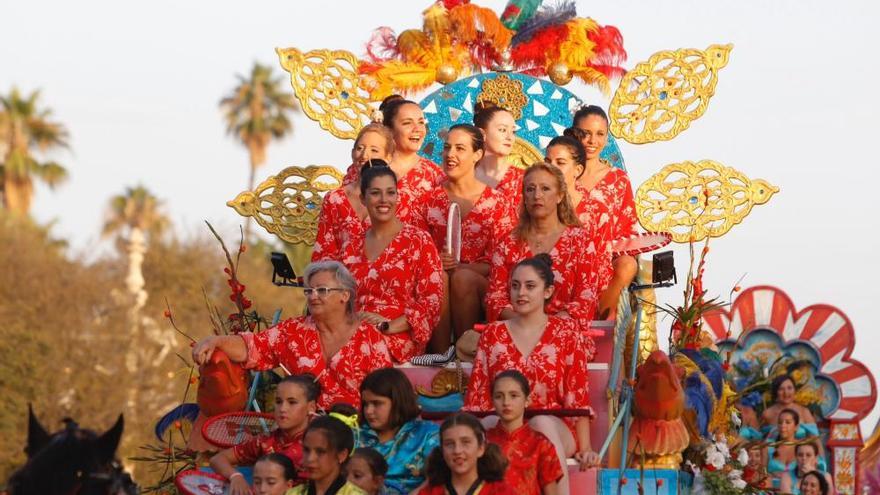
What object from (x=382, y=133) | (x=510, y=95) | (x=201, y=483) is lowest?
(x=201, y=483)

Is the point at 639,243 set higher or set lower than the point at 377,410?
higher

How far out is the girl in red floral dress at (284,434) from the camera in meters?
8.92

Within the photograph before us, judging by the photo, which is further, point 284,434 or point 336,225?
point 336,225

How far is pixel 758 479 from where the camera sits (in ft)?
33.4

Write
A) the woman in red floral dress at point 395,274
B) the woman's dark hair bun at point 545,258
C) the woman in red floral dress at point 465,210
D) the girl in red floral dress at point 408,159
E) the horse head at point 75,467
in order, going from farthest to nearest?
the girl in red floral dress at point 408,159 → the woman in red floral dress at point 465,210 → the woman in red floral dress at point 395,274 → the woman's dark hair bun at point 545,258 → the horse head at point 75,467

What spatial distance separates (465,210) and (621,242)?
1.03 m

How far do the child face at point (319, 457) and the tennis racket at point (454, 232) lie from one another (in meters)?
2.77

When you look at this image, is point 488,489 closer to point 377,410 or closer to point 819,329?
point 377,410

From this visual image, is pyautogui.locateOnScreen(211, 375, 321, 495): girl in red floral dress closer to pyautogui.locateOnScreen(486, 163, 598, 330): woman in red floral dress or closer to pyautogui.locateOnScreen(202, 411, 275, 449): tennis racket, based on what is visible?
pyautogui.locateOnScreen(202, 411, 275, 449): tennis racket

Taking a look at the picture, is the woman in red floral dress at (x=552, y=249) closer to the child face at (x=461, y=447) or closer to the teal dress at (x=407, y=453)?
the teal dress at (x=407, y=453)

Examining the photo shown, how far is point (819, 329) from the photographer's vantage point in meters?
17.9

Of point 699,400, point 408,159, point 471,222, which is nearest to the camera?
point 699,400

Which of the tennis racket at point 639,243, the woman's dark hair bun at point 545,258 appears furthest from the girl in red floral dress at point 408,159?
the woman's dark hair bun at point 545,258

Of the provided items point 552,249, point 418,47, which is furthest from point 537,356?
point 418,47
